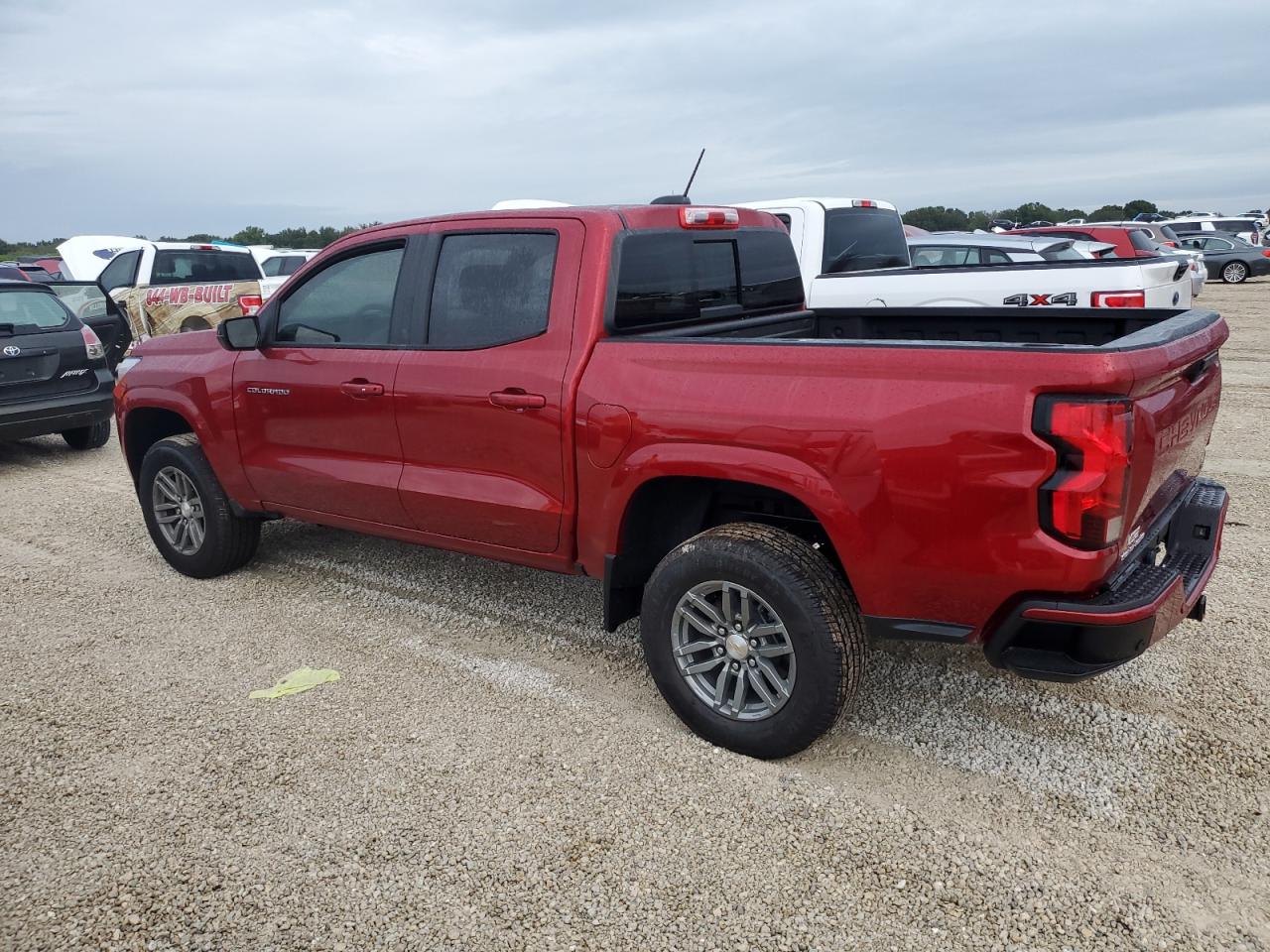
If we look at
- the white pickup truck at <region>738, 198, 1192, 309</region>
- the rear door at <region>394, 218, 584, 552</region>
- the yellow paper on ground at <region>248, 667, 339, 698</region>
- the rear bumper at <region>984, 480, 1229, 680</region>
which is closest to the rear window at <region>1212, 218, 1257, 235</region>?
the white pickup truck at <region>738, 198, 1192, 309</region>

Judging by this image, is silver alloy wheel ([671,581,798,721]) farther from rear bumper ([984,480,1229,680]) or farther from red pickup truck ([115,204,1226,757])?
rear bumper ([984,480,1229,680])

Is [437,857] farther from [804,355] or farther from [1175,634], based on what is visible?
[1175,634]

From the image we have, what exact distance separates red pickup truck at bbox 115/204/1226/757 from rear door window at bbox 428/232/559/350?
0.01 meters

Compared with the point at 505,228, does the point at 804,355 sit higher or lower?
lower

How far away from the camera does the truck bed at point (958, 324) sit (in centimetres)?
394

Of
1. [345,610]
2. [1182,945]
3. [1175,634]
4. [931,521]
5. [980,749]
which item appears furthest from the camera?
[345,610]

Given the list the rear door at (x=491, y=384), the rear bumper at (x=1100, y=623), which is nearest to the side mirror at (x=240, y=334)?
the rear door at (x=491, y=384)

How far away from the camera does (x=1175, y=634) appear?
164 inches

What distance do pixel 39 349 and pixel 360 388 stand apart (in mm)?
5676

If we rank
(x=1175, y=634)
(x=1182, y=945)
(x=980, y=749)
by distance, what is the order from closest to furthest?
1. (x=1182, y=945)
2. (x=980, y=749)
3. (x=1175, y=634)

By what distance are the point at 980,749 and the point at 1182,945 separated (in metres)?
0.98

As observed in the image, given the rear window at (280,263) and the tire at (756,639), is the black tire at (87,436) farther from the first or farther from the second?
the rear window at (280,263)

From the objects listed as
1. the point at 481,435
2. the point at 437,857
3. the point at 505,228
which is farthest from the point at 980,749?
the point at 505,228

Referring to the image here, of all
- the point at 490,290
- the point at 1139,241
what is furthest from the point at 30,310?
→ the point at 1139,241
